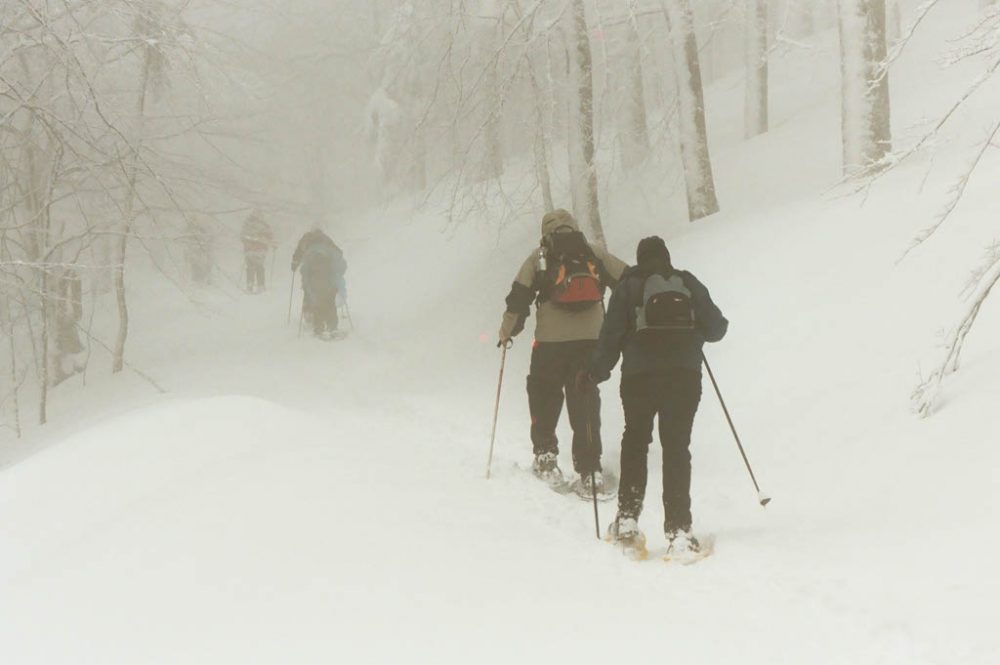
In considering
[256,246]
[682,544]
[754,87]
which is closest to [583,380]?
[682,544]

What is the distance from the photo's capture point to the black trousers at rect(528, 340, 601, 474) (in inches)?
255

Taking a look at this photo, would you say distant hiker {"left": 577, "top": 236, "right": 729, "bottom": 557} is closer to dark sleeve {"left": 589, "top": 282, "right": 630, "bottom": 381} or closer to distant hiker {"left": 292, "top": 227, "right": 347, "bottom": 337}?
dark sleeve {"left": 589, "top": 282, "right": 630, "bottom": 381}

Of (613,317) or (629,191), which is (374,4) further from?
(613,317)

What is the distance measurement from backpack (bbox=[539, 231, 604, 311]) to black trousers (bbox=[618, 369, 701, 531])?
141 cm

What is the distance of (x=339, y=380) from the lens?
41.2ft

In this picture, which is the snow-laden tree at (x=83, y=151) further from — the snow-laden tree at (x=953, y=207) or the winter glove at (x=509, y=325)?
the snow-laden tree at (x=953, y=207)

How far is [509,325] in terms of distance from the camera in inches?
256

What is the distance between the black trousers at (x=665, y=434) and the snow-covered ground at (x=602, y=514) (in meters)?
0.36

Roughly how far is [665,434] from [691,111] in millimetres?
7937

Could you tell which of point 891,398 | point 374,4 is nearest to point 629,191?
point 891,398

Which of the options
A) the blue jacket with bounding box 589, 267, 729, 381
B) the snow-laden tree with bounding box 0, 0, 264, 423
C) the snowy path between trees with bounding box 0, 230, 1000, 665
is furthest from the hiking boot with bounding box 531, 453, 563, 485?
the snow-laden tree with bounding box 0, 0, 264, 423

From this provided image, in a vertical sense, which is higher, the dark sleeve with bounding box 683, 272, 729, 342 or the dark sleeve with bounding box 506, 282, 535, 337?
the dark sleeve with bounding box 506, 282, 535, 337

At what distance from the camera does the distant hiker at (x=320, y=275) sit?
14.7 metres

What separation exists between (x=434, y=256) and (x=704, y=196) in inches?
422
